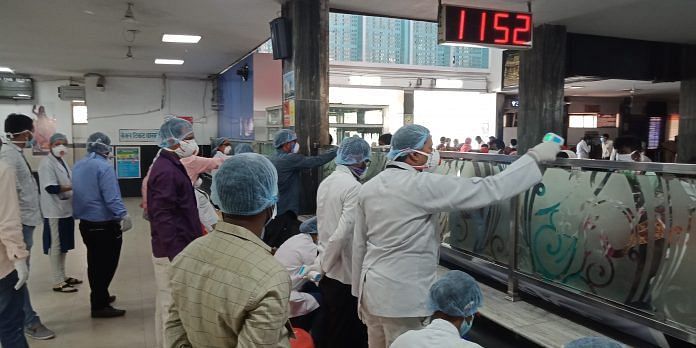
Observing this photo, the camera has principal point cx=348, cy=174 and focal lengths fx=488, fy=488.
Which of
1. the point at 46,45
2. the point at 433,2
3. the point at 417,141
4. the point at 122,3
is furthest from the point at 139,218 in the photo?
the point at 417,141

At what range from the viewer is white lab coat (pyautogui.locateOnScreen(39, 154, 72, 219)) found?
16.8ft

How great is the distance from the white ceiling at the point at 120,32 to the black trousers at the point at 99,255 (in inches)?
123

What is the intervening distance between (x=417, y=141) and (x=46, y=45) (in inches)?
364

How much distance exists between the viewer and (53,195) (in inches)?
204

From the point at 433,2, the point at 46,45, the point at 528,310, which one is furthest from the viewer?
the point at 46,45

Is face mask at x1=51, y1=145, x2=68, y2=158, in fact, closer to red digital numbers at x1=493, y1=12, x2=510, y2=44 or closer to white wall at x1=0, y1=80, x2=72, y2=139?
red digital numbers at x1=493, y1=12, x2=510, y2=44

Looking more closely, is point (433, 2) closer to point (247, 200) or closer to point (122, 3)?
point (122, 3)

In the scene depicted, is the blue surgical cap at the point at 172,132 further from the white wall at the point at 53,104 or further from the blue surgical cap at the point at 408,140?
the white wall at the point at 53,104

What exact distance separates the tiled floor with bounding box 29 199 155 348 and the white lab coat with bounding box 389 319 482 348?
308 centimetres

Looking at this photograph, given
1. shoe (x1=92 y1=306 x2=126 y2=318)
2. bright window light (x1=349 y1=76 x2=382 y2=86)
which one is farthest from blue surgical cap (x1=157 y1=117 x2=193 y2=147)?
bright window light (x1=349 y1=76 x2=382 y2=86)

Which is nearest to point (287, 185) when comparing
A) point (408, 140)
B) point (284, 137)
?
point (284, 137)

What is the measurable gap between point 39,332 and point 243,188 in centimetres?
376

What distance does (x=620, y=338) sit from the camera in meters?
2.36

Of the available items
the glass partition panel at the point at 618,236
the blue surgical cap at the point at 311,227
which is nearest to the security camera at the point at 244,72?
the blue surgical cap at the point at 311,227
